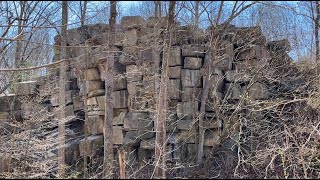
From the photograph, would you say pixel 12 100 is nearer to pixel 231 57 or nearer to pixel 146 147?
pixel 146 147

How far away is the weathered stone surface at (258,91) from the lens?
33.8 feet

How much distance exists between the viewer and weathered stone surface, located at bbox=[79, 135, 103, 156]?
11391mm

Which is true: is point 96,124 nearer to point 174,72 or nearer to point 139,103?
point 139,103

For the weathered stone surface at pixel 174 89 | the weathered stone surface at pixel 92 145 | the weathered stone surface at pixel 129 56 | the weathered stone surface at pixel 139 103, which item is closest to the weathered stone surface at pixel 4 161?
the weathered stone surface at pixel 92 145

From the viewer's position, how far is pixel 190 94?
10.6 m

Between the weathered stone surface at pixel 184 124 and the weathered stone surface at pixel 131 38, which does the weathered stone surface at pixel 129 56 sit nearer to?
the weathered stone surface at pixel 131 38

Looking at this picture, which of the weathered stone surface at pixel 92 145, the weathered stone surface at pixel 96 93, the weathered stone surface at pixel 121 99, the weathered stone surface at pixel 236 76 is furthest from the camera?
the weathered stone surface at pixel 96 93

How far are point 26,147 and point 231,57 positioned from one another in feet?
20.5

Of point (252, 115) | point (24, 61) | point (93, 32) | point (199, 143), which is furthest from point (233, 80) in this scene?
point (24, 61)

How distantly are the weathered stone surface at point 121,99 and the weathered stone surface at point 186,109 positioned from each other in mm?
1967

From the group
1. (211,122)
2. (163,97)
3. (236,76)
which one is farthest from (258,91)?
(163,97)

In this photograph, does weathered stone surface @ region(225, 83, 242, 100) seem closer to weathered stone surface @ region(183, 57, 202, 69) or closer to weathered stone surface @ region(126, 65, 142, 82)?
weathered stone surface @ region(183, 57, 202, 69)

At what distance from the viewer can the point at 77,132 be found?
13.5m

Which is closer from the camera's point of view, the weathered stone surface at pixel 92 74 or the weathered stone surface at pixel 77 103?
the weathered stone surface at pixel 92 74
